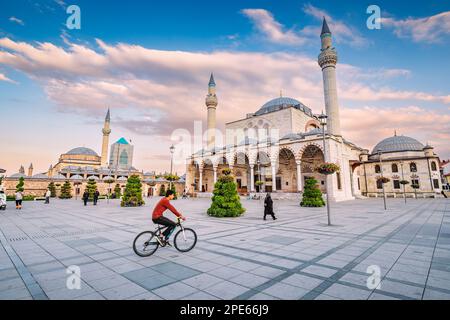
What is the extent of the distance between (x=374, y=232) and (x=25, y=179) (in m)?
56.7

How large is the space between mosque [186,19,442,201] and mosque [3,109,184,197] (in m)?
15.9

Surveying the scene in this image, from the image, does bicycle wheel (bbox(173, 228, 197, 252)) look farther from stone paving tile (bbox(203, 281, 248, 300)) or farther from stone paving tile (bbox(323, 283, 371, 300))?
stone paving tile (bbox(323, 283, 371, 300))

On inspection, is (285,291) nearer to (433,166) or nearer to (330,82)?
(330,82)

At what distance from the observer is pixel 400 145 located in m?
44.1

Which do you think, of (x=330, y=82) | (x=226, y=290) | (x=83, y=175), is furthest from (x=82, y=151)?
(x=226, y=290)

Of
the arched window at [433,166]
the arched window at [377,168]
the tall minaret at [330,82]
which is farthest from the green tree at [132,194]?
the arched window at [433,166]

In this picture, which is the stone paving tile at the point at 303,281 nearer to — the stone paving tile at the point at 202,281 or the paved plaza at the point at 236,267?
the paved plaza at the point at 236,267

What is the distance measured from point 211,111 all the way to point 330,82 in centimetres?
2273

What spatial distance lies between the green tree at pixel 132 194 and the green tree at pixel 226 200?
423 inches

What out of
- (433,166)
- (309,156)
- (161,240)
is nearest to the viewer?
(161,240)

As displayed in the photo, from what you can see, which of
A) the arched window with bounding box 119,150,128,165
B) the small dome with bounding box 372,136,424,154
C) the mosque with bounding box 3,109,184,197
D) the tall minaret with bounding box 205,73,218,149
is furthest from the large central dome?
the arched window with bounding box 119,150,128,165
